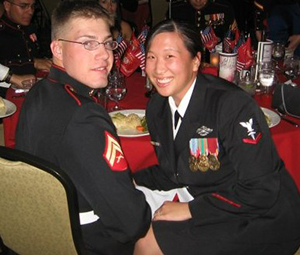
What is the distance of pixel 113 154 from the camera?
4.01 feet

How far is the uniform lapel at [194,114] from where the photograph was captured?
5.42ft

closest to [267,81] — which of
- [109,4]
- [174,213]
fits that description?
[174,213]

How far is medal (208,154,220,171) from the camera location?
64.5 inches

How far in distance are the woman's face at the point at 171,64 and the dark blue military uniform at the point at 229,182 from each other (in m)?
0.07

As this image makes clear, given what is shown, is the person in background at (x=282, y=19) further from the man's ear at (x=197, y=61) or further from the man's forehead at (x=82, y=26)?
the man's forehead at (x=82, y=26)

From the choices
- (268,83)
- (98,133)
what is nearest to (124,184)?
(98,133)

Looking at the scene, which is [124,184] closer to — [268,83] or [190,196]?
[190,196]

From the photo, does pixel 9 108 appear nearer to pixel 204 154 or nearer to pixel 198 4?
pixel 204 154

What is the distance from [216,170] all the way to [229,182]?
73 mm

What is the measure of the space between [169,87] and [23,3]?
2.12 meters

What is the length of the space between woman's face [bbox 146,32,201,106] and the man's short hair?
0.92ft

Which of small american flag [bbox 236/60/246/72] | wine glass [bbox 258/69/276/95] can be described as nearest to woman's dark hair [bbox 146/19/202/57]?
wine glass [bbox 258/69/276/95]

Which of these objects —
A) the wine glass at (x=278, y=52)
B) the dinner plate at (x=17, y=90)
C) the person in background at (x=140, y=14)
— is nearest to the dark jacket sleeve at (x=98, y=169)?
the dinner plate at (x=17, y=90)

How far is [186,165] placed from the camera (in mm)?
1711
